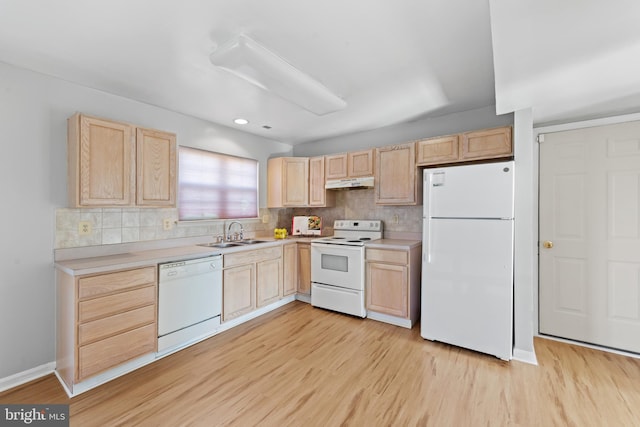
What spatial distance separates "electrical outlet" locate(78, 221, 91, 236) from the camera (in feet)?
8.04

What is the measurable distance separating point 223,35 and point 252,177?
252 cm

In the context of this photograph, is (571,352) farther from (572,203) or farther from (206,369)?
(206,369)

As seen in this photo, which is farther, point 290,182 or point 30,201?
point 290,182

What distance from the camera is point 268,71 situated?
1.99m

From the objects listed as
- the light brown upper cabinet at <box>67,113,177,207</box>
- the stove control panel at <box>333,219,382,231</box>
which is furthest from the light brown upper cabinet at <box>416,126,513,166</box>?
the light brown upper cabinet at <box>67,113,177,207</box>

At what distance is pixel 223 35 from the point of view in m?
1.79

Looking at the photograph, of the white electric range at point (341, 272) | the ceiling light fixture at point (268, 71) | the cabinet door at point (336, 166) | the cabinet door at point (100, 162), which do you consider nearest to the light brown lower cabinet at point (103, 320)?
the cabinet door at point (100, 162)

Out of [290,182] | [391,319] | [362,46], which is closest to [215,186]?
[290,182]

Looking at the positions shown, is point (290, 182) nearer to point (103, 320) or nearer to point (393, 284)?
point (393, 284)

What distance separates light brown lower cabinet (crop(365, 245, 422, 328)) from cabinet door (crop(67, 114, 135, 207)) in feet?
8.67

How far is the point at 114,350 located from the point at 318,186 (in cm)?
297

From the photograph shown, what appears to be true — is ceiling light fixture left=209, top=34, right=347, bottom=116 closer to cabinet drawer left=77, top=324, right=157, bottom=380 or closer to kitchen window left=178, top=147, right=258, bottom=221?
kitchen window left=178, top=147, right=258, bottom=221

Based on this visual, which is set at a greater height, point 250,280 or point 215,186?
point 215,186

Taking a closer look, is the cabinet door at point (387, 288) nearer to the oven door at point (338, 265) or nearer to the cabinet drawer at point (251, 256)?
the oven door at point (338, 265)
